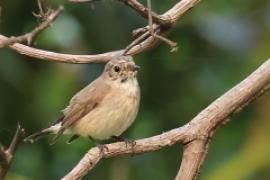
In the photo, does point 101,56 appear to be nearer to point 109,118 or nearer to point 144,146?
point 144,146

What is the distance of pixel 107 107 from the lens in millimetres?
4828

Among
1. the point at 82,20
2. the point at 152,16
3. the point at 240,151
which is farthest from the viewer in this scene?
the point at 82,20

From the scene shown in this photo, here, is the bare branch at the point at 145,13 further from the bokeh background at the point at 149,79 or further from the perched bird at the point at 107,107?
the bokeh background at the point at 149,79

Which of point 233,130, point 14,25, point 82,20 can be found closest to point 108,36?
point 82,20

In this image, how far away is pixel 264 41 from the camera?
586cm

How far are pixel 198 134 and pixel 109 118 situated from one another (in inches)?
40.1

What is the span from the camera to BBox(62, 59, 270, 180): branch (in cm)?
373

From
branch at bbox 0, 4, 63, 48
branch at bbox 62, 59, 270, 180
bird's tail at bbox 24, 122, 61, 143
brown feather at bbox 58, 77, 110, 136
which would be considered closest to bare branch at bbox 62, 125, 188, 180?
branch at bbox 62, 59, 270, 180

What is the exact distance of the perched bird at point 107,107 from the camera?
4727mm

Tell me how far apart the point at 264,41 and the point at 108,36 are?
3.19ft

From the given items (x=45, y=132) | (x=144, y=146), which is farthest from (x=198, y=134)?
(x=45, y=132)

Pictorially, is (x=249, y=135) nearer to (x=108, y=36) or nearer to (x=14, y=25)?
(x=108, y=36)

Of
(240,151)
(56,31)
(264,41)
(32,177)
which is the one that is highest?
(264,41)

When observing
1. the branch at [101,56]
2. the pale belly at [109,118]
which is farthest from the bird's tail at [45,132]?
the branch at [101,56]
